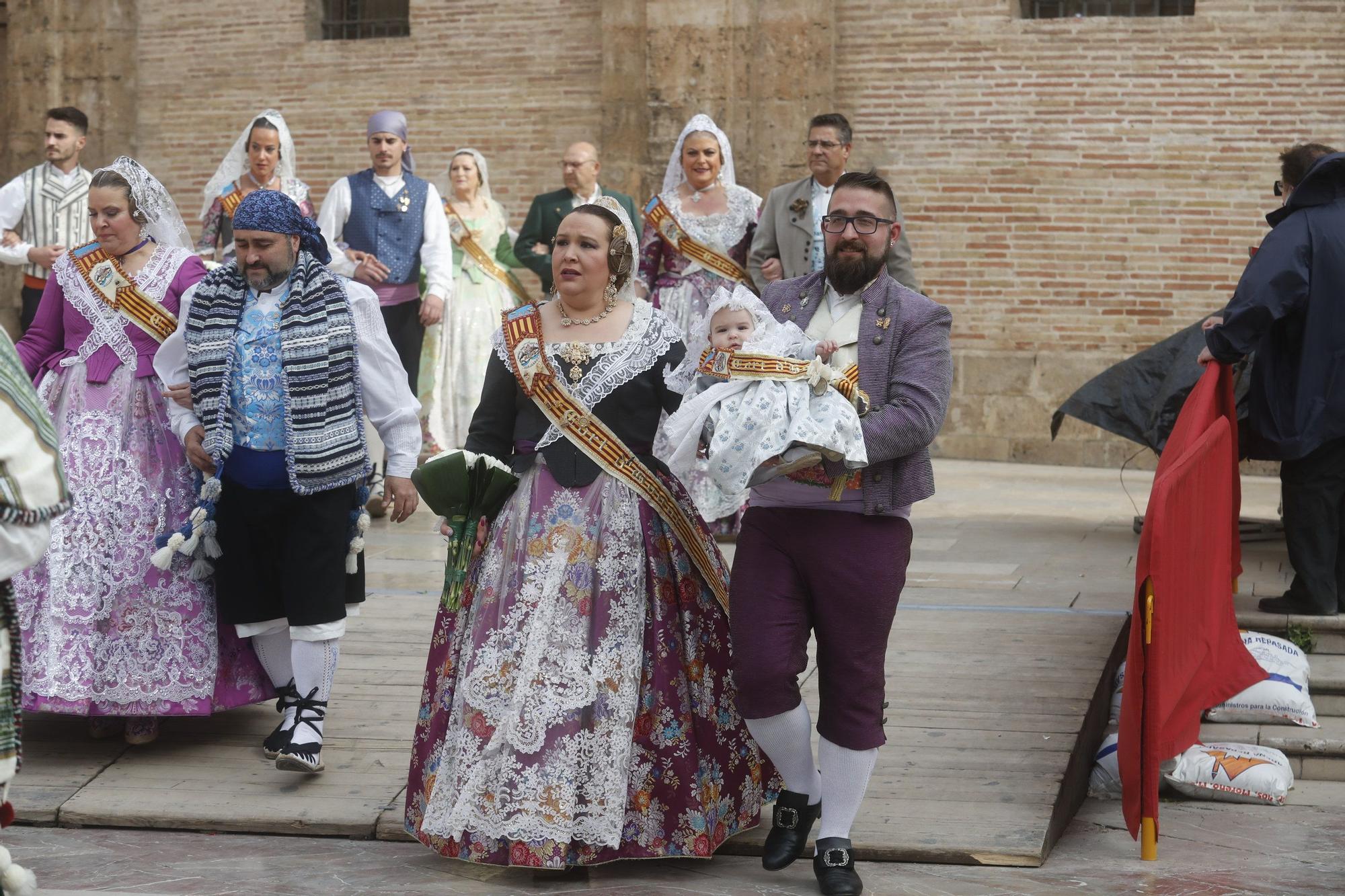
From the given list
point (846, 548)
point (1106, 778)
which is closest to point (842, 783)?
point (846, 548)

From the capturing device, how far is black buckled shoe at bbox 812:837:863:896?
4.55 m

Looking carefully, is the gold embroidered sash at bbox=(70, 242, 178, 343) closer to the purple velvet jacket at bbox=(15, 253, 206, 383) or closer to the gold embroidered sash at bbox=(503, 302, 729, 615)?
the purple velvet jacket at bbox=(15, 253, 206, 383)

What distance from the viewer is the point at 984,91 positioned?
41.6 feet

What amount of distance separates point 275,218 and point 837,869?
255cm

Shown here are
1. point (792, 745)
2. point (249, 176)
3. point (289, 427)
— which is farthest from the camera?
point (249, 176)

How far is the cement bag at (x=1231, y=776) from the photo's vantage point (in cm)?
569

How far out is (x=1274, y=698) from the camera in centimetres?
607


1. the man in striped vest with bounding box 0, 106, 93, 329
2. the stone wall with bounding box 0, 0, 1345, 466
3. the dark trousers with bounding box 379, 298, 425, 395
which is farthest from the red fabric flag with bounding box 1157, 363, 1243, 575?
the stone wall with bounding box 0, 0, 1345, 466

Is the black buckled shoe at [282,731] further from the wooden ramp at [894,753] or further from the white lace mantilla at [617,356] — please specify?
the white lace mantilla at [617,356]

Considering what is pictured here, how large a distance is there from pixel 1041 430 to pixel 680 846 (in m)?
8.57

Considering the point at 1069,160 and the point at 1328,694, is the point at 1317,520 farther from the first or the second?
the point at 1069,160

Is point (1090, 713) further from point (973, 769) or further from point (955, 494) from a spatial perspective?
point (955, 494)

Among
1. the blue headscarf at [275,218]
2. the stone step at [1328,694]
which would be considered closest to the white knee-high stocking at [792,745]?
the blue headscarf at [275,218]

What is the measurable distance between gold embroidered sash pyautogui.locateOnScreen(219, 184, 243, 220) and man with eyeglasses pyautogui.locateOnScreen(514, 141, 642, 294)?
1953 millimetres
